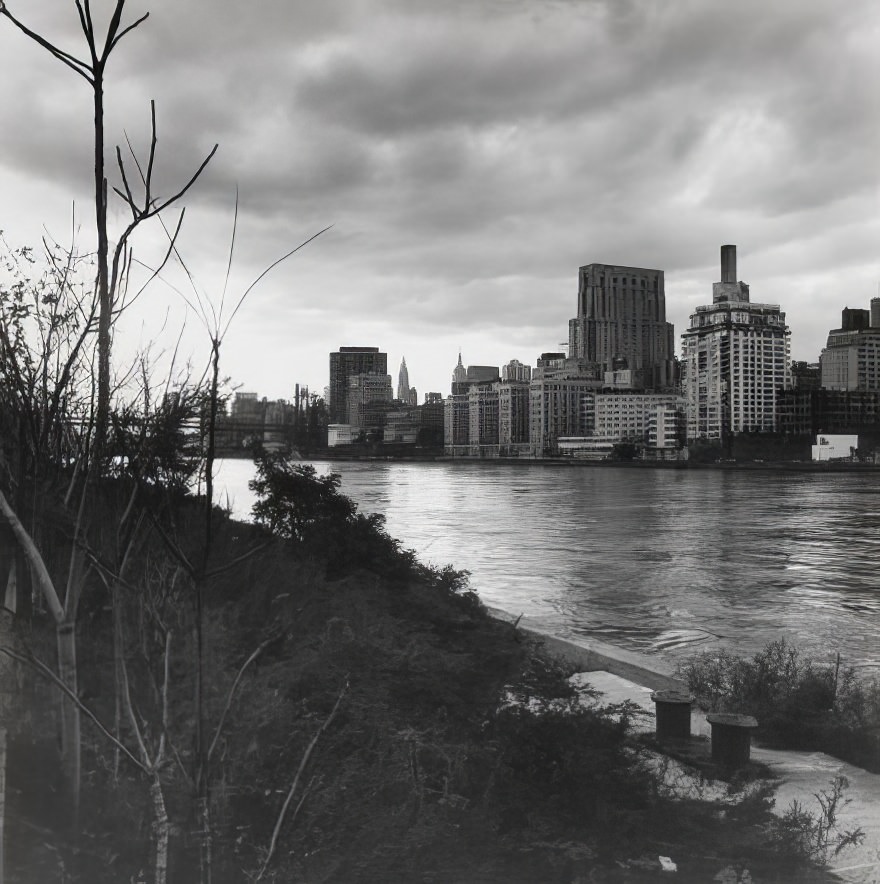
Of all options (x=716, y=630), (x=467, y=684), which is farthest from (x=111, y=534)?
(x=716, y=630)

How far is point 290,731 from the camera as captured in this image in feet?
13.0

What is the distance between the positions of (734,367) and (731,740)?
125m

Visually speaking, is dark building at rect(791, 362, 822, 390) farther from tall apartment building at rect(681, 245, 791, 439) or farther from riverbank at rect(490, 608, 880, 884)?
riverbank at rect(490, 608, 880, 884)

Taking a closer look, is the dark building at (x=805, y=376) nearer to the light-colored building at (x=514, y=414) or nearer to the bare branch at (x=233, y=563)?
the light-colored building at (x=514, y=414)

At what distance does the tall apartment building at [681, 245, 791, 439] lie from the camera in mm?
116812

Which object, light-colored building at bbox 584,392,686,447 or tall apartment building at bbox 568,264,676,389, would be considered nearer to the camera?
light-colored building at bbox 584,392,686,447

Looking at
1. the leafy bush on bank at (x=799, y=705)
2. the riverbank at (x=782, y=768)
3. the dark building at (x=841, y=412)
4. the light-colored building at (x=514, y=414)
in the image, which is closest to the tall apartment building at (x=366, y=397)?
the riverbank at (x=782, y=768)

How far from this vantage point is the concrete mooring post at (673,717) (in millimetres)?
4871

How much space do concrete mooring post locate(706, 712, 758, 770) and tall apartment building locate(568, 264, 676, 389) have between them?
183m

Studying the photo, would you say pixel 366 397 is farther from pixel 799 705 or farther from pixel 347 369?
pixel 799 705

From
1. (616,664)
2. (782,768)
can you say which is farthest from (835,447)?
(782,768)

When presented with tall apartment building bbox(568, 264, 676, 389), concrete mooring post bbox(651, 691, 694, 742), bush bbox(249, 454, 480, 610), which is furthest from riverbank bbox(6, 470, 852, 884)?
tall apartment building bbox(568, 264, 676, 389)

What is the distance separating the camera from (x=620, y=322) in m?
190

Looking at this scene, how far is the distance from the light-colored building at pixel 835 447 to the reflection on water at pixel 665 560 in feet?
163
